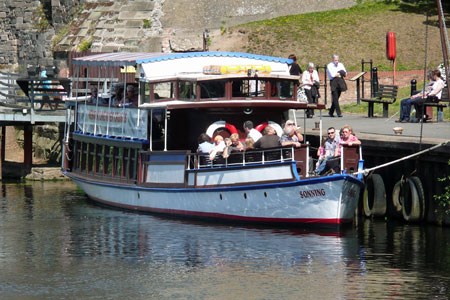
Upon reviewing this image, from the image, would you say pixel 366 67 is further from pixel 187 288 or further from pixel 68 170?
pixel 187 288

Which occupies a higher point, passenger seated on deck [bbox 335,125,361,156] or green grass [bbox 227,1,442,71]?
green grass [bbox 227,1,442,71]

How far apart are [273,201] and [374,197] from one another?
2.99 metres

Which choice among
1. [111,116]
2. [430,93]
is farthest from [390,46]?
[111,116]

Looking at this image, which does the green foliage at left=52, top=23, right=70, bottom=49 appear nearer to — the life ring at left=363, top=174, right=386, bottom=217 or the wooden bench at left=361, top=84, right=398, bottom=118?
the wooden bench at left=361, top=84, right=398, bottom=118

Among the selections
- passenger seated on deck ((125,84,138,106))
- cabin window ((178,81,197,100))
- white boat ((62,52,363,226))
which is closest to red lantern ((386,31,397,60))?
white boat ((62,52,363,226))

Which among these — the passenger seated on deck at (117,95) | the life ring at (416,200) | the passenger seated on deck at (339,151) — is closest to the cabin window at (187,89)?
the passenger seated on deck at (117,95)

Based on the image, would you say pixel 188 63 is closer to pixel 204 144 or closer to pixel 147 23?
pixel 204 144

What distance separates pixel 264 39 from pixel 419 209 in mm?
25248

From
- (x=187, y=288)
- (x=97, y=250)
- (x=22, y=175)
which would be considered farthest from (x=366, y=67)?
(x=187, y=288)

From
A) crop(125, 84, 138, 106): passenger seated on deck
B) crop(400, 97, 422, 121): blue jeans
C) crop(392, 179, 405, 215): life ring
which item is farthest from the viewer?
crop(400, 97, 422, 121): blue jeans

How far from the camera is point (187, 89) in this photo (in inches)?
1008

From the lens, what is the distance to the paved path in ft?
84.8

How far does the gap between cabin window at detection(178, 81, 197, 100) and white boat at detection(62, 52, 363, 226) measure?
2cm

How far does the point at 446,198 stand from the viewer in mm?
23281
